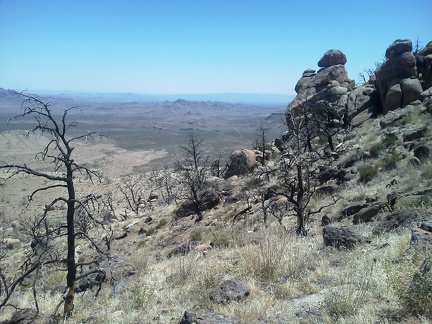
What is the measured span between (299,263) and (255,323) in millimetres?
1566

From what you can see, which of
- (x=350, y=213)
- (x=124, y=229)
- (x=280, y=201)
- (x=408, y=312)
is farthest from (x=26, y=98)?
(x=124, y=229)

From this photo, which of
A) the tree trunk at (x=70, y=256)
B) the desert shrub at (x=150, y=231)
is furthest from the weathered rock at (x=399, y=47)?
the tree trunk at (x=70, y=256)

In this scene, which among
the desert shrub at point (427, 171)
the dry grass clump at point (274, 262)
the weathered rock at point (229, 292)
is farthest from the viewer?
the desert shrub at point (427, 171)

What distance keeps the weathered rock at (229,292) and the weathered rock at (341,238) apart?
2.09m

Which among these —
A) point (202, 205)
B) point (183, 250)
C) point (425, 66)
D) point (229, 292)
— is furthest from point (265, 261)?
point (425, 66)

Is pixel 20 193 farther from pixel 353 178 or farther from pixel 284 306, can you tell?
pixel 284 306

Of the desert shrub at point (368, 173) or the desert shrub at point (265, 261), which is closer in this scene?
the desert shrub at point (265, 261)

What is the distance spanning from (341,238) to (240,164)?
2406cm

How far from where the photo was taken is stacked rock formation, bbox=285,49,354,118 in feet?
112

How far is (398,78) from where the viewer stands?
26.8 metres

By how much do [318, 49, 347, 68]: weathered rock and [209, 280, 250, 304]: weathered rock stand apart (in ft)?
139

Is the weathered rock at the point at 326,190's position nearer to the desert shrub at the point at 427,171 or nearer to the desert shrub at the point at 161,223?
the desert shrub at the point at 427,171

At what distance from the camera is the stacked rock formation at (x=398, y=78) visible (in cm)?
2548

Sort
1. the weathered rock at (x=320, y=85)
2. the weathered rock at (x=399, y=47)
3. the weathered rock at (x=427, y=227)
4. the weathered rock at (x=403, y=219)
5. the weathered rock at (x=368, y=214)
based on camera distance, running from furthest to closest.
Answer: the weathered rock at (x=320, y=85)
the weathered rock at (x=399, y=47)
the weathered rock at (x=368, y=214)
the weathered rock at (x=403, y=219)
the weathered rock at (x=427, y=227)
